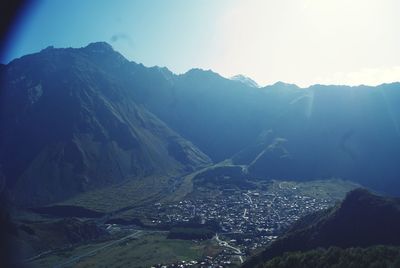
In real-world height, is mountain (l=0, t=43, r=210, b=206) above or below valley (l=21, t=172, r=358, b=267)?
above

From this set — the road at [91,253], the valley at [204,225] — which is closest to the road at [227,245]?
the valley at [204,225]

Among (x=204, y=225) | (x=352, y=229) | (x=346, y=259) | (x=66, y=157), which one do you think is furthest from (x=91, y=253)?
(x=66, y=157)

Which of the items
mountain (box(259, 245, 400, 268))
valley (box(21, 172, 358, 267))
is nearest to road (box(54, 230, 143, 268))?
valley (box(21, 172, 358, 267))

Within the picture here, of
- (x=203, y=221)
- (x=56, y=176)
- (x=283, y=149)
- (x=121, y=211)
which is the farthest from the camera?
(x=283, y=149)

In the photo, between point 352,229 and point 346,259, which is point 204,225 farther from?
point 346,259

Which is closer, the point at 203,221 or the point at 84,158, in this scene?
the point at 203,221

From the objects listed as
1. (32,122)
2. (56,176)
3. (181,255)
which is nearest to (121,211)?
(56,176)

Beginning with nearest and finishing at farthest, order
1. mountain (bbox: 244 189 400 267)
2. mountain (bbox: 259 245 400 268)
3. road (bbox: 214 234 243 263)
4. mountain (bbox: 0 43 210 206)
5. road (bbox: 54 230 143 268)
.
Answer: mountain (bbox: 259 245 400 268)
mountain (bbox: 244 189 400 267)
road (bbox: 214 234 243 263)
road (bbox: 54 230 143 268)
mountain (bbox: 0 43 210 206)

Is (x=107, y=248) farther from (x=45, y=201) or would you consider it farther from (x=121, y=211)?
(x=45, y=201)

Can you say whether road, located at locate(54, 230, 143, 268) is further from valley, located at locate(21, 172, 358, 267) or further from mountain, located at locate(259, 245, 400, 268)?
mountain, located at locate(259, 245, 400, 268)
